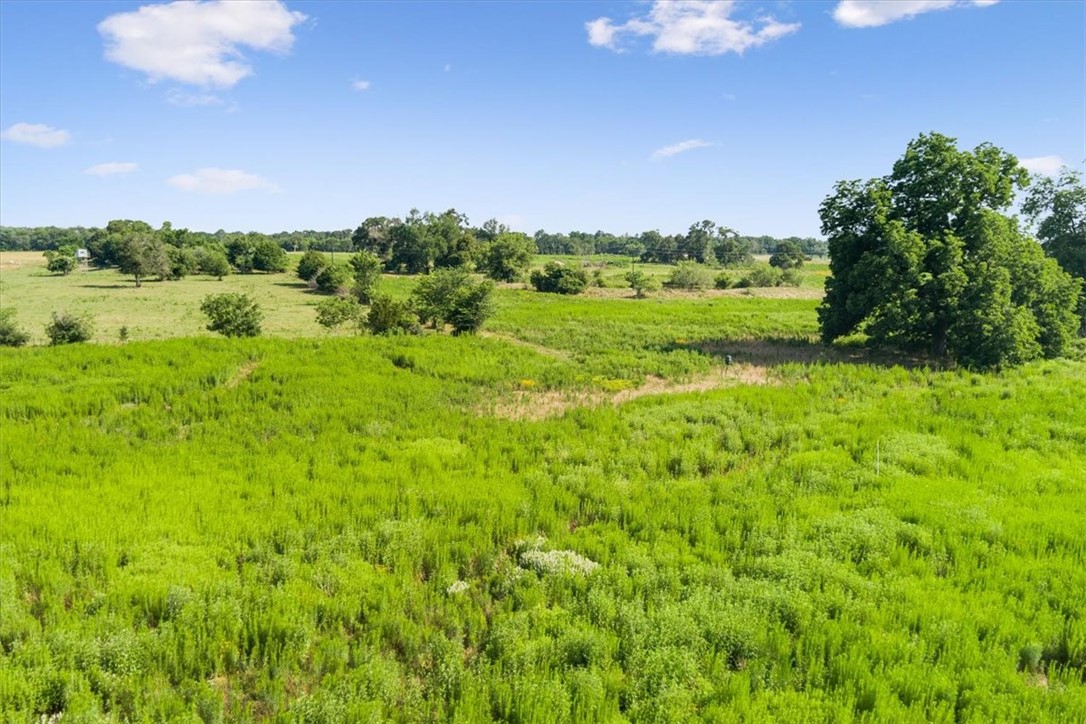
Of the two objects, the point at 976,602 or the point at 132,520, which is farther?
the point at 132,520

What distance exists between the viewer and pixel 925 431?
14.8 m

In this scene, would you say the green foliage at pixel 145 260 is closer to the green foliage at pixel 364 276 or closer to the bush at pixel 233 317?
the green foliage at pixel 364 276

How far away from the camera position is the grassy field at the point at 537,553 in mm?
5934

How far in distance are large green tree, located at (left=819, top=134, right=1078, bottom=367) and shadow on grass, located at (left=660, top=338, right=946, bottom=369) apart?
2.94 feet

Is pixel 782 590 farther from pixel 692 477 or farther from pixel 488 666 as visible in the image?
pixel 692 477

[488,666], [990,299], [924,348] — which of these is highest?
[990,299]

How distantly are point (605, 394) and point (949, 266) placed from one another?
597 inches

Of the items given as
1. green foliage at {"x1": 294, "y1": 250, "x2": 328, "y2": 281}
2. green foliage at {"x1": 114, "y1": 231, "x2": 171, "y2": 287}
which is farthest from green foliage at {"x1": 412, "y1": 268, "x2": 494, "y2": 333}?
green foliage at {"x1": 114, "y1": 231, "x2": 171, "y2": 287}

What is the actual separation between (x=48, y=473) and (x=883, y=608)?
576 inches

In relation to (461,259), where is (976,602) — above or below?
below

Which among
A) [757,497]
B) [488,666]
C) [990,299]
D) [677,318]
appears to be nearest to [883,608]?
[757,497]

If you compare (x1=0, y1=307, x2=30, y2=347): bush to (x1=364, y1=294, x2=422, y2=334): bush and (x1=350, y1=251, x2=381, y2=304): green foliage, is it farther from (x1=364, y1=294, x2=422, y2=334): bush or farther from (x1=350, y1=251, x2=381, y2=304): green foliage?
(x1=350, y1=251, x2=381, y2=304): green foliage

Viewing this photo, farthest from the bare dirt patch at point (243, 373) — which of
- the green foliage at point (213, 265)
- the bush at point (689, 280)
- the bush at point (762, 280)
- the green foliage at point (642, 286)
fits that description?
the bush at point (762, 280)

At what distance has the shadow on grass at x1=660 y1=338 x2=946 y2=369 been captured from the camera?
2481cm
